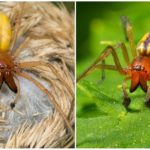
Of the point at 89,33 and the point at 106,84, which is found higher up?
the point at 89,33

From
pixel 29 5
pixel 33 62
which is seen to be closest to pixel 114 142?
pixel 33 62

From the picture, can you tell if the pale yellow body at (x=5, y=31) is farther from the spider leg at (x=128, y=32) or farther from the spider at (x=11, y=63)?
the spider leg at (x=128, y=32)

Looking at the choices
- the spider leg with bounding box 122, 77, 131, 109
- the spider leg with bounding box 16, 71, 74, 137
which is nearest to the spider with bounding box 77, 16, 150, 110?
the spider leg with bounding box 122, 77, 131, 109

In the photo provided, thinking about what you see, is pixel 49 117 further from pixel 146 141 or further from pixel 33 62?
pixel 146 141

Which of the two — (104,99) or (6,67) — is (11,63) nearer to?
(6,67)

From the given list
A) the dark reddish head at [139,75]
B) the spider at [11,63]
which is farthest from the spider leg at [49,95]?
the dark reddish head at [139,75]

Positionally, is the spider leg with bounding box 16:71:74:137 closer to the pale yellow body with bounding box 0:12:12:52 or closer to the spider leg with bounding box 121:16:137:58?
the pale yellow body with bounding box 0:12:12:52

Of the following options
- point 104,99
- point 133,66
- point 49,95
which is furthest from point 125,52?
point 49,95
